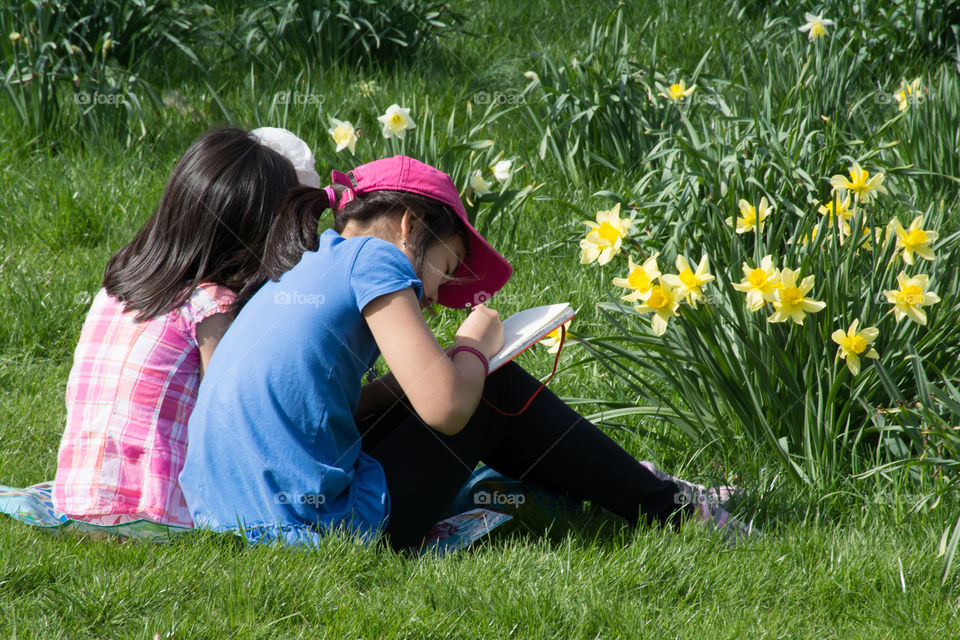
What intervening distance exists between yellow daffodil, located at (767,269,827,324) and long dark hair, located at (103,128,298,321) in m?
1.05

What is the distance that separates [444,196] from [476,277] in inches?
12.9

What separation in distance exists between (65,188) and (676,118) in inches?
95.8

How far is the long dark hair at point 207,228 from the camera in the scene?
6.04 feet

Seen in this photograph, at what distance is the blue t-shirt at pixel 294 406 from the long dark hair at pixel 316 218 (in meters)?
0.07

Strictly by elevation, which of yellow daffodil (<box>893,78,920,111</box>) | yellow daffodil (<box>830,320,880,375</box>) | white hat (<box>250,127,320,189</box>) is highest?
yellow daffodil (<box>893,78,920,111</box>)

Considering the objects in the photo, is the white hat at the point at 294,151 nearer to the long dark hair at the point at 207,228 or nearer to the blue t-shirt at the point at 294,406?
the long dark hair at the point at 207,228

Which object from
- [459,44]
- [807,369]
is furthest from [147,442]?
[459,44]

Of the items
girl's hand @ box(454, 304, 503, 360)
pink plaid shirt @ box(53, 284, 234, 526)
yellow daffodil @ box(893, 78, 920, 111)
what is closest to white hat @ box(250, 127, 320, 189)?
pink plaid shirt @ box(53, 284, 234, 526)

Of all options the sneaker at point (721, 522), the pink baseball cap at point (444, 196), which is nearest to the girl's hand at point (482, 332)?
the pink baseball cap at point (444, 196)

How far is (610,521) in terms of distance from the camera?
2018mm

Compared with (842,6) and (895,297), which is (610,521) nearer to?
(895,297)

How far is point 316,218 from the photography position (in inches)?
71.8

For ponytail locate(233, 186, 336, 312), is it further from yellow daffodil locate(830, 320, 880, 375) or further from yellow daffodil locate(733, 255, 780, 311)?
yellow daffodil locate(830, 320, 880, 375)

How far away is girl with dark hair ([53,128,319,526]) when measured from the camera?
1.75 meters
